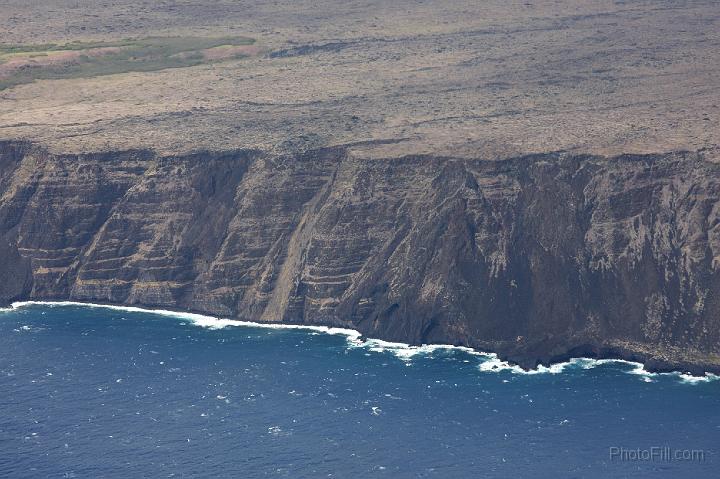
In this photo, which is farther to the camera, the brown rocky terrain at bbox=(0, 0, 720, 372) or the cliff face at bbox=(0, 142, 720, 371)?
the brown rocky terrain at bbox=(0, 0, 720, 372)

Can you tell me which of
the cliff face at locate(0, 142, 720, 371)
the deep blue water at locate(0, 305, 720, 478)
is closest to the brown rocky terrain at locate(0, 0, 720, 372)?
the cliff face at locate(0, 142, 720, 371)

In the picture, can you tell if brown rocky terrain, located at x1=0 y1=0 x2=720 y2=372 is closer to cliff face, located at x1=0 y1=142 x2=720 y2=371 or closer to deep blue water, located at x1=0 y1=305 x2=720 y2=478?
cliff face, located at x1=0 y1=142 x2=720 y2=371

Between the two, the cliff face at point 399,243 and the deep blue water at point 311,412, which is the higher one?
the cliff face at point 399,243

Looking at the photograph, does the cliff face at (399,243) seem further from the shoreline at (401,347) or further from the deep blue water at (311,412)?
the deep blue water at (311,412)

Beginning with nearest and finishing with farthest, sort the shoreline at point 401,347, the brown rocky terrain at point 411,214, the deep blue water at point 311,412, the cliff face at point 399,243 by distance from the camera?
the deep blue water at point 311,412, the shoreline at point 401,347, the cliff face at point 399,243, the brown rocky terrain at point 411,214

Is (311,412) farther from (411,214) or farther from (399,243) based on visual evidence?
(411,214)

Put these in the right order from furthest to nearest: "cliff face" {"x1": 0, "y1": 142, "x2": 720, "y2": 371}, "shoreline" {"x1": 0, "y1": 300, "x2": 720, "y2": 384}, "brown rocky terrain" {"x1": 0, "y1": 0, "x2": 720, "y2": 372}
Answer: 1. "brown rocky terrain" {"x1": 0, "y1": 0, "x2": 720, "y2": 372}
2. "cliff face" {"x1": 0, "y1": 142, "x2": 720, "y2": 371}
3. "shoreline" {"x1": 0, "y1": 300, "x2": 720, "y2": 384}

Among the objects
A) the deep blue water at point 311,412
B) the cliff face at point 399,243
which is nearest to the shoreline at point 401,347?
the cliff face at point 399,243
